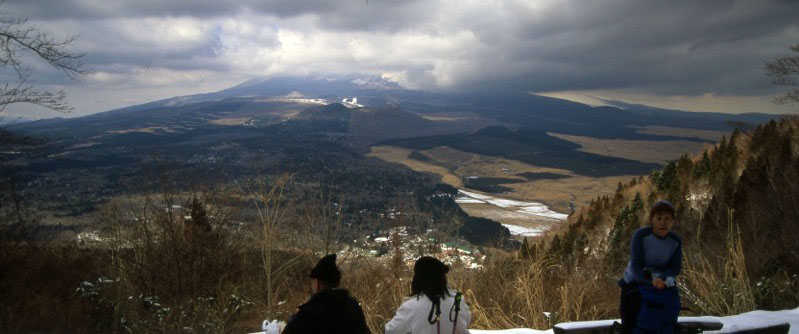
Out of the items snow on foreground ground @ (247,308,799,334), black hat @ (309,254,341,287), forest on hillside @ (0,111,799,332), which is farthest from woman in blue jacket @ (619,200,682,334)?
black hat @ (309,254,341,287)

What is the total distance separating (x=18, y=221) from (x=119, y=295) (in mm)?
3471

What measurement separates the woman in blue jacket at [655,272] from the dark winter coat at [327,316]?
2.09 m

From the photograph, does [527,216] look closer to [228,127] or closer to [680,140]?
[228,127]

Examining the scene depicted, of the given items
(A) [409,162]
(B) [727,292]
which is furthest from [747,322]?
(A) [409,162]

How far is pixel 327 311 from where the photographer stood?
261 cm

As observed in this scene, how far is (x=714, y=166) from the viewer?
1630 centimetres

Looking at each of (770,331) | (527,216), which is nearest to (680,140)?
(527,216)

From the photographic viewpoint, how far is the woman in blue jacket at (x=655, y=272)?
125 inches

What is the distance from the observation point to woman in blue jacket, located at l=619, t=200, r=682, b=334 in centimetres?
316

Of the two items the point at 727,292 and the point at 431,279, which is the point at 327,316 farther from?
the point at 727,292

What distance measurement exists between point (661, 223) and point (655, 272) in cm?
36

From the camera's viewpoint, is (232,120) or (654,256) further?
(232,120)

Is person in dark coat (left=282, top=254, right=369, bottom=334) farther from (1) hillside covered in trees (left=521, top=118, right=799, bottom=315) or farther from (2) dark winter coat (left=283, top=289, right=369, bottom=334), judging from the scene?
(1) hillside covered in trees (left=521, top=118, right=799, bottom=315)

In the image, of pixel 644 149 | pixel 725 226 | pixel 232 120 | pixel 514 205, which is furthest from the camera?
pixel 232 120
